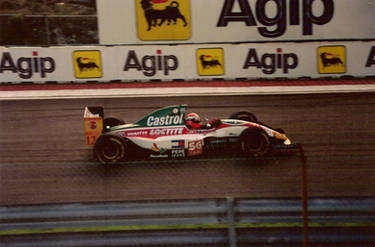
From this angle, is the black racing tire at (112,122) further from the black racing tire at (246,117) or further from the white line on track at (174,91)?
the white line on track at (174,91)

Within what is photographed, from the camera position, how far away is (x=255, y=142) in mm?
7082

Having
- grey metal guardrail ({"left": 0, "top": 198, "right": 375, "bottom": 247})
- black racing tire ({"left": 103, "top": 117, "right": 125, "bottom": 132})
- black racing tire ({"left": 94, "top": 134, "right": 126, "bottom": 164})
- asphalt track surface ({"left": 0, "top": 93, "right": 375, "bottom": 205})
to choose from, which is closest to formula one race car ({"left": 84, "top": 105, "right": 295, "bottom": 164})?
black racing tire ({"left": 94, "top": 134, "right": 126, "bottom": 164})

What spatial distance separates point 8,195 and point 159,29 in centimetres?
703

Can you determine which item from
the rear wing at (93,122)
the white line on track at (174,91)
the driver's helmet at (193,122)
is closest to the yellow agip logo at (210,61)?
the white line on track at (174,91)

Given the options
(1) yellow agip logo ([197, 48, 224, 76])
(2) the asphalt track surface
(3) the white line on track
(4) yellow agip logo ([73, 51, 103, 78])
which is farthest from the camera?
(4) yellow agip logo ([73, 51, 103, 78])

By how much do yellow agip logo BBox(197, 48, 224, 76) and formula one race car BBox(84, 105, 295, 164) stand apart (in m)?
5.33

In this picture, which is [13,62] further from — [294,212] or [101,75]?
[294,212]

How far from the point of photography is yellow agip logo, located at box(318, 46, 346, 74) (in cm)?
1223

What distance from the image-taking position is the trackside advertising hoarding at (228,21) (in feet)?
39.9

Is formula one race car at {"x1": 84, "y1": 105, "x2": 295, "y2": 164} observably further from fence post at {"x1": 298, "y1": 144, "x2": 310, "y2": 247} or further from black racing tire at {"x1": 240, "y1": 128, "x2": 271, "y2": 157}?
fence post at {"x1": 298, "y1": 144, "x2": 310, "y2": 247}

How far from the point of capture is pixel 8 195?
634 cm

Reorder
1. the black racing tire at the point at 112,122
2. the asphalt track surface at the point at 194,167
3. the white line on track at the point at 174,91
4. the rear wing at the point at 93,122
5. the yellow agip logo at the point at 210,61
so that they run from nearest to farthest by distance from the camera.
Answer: the asphalt track surface at the point at 194,167
the rear wing at the point at 93,122
the black racing tire at the point at 112,122
the white line on track at the point at 174,91
the yellow agip logo at the point at 210,61

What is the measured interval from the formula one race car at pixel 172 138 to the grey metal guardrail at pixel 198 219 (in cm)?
292

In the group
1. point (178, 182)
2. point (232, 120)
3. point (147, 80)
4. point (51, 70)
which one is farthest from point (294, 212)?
point (51, 70)
